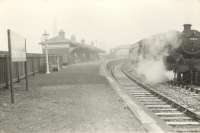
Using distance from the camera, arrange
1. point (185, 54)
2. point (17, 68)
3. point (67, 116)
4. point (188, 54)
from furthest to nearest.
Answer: point (17, 68) → point (185, 54) → point (188, 54) → point (67, 116)

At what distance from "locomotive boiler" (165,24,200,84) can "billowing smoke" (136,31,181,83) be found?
0.31 meters

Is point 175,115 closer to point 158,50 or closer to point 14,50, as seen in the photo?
point 14,50

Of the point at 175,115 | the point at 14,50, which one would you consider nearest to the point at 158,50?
the point at 175,115

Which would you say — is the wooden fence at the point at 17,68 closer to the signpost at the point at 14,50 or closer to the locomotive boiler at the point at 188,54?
the signpost at the point at 14,50

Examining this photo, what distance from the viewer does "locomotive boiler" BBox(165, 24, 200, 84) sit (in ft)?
39.0

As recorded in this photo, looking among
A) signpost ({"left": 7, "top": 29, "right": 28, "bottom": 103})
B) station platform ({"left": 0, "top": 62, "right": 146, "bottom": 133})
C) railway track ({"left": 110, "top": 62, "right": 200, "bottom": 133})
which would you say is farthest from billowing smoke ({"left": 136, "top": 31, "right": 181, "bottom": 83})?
signpost ({"left": 7, "top": 29, "right": 28, "bottom": 103})

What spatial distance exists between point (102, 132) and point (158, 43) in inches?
387

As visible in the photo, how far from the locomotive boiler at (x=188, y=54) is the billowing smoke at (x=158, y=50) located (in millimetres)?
306

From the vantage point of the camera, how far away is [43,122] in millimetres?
5215

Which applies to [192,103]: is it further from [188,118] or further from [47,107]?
[47,107]

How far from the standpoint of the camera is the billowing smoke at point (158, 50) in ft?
41.2

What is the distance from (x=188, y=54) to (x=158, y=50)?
195 cm

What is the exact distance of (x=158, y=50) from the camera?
542 inches

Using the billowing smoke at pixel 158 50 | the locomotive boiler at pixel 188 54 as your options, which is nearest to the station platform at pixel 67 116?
the locomotive boiler at pixel 188 54
